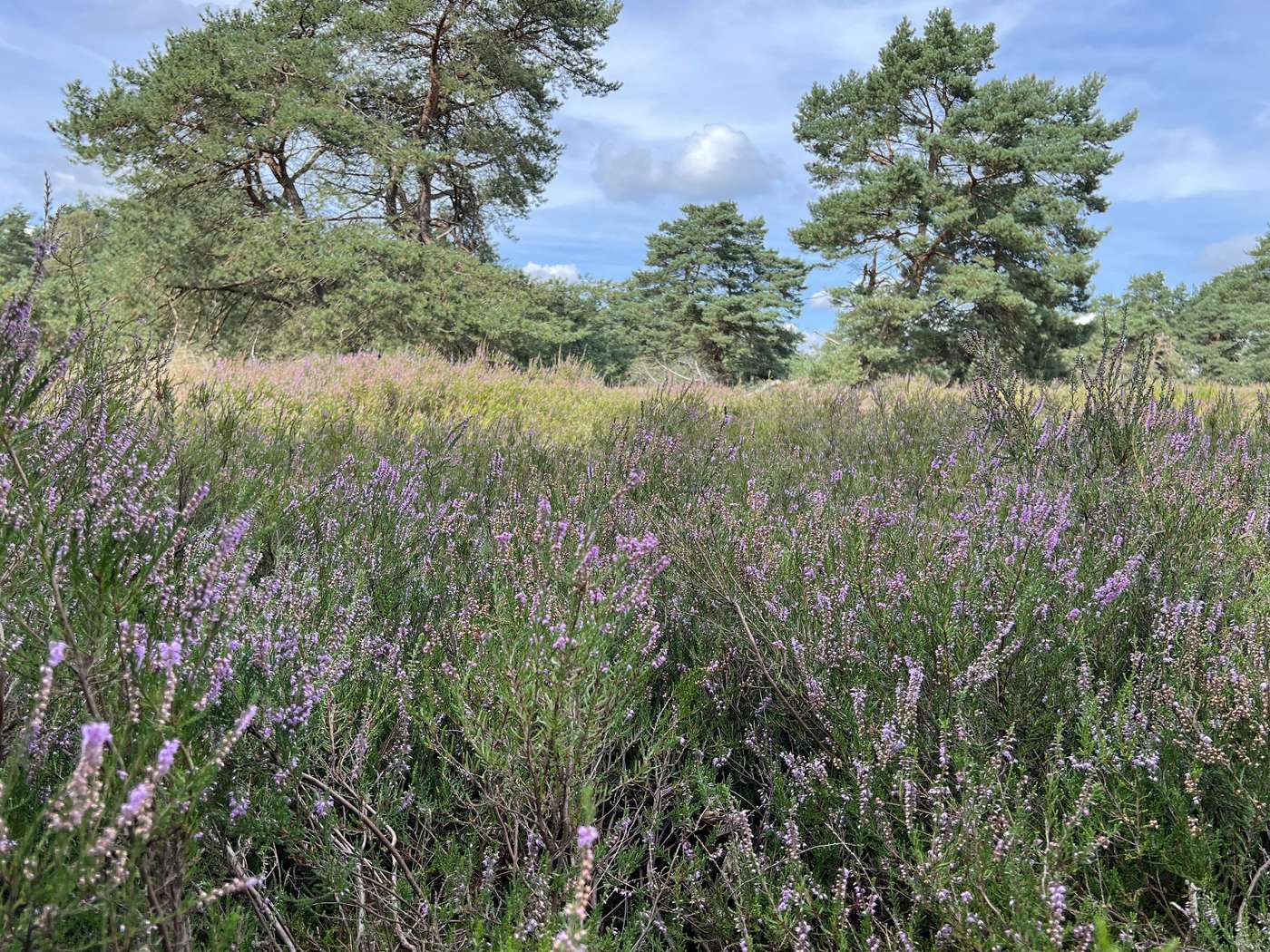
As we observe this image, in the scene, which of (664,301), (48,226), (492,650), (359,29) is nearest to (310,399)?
(48,226)

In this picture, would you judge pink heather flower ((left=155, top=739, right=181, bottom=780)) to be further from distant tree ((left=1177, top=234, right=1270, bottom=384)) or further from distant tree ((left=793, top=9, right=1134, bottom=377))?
distant tree ((left=1177, top=234, right=1270, bottom=384))

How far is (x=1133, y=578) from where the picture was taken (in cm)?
223

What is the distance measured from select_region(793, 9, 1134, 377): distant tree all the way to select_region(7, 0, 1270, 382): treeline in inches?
3.7


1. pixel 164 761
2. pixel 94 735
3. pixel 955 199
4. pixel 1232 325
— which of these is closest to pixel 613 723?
pixel 164 761

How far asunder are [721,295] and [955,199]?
15519mm

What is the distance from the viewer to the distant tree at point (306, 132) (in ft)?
62.4

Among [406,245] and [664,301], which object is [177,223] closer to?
[406,245]

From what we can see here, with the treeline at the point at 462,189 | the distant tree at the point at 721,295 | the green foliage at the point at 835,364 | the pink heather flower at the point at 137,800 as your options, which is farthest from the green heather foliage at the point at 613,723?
the distant tree at the point at 721,295

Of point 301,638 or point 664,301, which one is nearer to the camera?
point 301,638

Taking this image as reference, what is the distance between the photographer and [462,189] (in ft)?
78.9

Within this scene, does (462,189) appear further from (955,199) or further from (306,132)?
(955,199)

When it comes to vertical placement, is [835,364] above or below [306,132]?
below

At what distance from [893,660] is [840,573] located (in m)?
0.49

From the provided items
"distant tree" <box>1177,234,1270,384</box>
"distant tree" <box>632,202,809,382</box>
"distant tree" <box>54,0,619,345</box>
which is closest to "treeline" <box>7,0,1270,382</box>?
"distant tree" <box>54,0,619,345</box>
